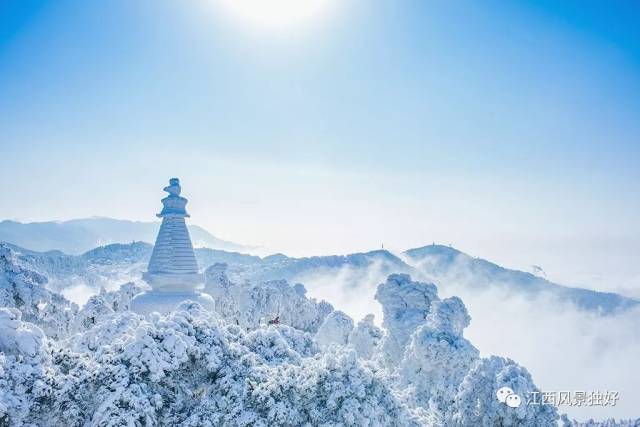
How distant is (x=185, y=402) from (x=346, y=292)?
146694 millimetres

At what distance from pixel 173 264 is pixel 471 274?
486ft

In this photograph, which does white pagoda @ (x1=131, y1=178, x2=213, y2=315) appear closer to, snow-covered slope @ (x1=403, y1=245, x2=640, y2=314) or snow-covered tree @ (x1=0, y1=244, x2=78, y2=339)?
snow-covered tree @ (x1=0, y1=244, x2=78, y2=339)

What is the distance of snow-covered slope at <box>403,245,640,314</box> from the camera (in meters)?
160

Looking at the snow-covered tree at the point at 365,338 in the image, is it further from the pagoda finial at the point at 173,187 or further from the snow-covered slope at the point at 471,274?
the snow-covered slope at the point at 471,274

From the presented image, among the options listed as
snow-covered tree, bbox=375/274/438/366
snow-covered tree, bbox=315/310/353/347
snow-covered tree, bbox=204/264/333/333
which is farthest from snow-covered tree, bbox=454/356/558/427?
snow-covered tree, bbox=204/264/333/333

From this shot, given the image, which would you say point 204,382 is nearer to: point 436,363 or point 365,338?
point 436,363

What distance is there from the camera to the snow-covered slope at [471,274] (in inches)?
6293

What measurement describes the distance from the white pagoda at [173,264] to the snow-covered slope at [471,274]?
440ft

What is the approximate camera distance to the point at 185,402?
603 inches

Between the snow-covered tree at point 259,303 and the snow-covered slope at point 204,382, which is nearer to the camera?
the snow-covered slope at point 204,382

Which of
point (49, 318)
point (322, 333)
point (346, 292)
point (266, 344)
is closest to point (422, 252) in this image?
point (346, 292)

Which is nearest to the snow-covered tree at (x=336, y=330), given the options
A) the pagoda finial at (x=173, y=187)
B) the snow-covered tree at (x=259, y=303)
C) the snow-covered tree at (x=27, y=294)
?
the snow-covered tree at (x=259, y=303)

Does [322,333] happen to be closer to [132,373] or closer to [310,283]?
[132,373]

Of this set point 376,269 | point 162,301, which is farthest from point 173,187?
point 376,269
